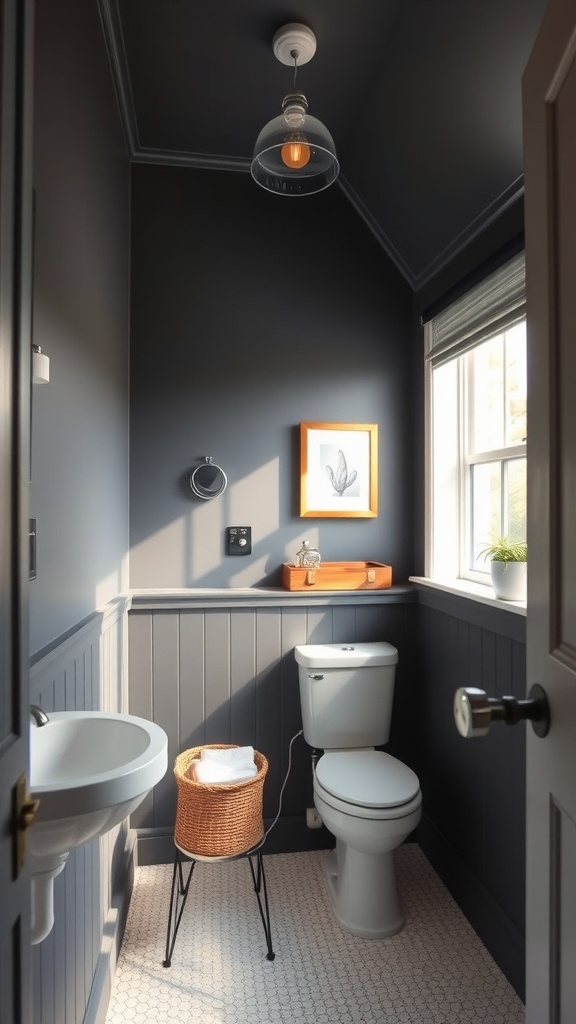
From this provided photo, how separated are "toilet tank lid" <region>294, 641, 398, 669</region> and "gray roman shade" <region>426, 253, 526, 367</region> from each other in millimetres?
1166

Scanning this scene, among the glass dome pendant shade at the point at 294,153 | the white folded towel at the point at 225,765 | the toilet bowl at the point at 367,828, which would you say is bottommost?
the toilet bowl at the point at 367,828

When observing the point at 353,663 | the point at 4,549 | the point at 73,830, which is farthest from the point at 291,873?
the point at 4,549

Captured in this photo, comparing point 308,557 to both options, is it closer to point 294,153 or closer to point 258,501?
point 258,501

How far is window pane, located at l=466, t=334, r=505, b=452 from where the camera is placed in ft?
6.86

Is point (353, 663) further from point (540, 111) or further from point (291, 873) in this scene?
point (540, 111)

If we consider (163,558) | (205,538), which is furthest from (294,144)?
(163,558)

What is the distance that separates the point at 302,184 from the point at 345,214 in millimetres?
683

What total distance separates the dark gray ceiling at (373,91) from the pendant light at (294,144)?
5cm

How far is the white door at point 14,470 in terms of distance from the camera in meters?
0.62

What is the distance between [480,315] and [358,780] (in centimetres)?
162

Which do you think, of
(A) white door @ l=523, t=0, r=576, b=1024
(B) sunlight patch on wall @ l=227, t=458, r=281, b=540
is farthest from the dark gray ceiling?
(B) sunlight patch on wall @ l=227, t=458, r=281, b=540

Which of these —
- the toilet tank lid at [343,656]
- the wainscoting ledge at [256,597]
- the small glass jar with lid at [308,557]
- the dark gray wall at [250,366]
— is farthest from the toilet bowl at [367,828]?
the dark gray wall at [250,366]

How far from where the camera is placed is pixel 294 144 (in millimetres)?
1672

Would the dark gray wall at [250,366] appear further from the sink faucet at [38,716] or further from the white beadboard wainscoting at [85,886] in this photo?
the sink faucet at [38,716]
